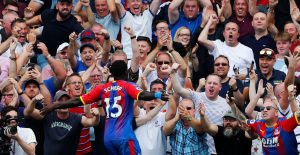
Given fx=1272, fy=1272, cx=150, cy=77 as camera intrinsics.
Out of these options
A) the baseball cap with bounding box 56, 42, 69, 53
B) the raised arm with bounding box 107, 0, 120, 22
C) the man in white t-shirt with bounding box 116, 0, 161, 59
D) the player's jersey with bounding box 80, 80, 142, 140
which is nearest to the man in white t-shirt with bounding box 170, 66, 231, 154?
the player's jersey with bounding box 80, 80, 142, 140

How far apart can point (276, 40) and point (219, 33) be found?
4.23 ft

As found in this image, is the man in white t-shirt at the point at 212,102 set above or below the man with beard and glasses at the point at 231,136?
above

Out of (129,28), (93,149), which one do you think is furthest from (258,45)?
(93,149)

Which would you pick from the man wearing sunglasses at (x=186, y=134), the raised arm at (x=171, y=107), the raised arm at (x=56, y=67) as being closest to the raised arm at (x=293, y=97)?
the man wearing sunglasses at (x=186, y=134)

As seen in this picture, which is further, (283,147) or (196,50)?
(196,50)

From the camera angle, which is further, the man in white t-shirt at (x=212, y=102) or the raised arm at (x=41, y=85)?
the raised arm at (x=41, y=85)

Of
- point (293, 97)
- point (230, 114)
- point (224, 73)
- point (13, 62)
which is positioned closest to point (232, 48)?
point (224, 73)

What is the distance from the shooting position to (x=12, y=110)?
21.6 m

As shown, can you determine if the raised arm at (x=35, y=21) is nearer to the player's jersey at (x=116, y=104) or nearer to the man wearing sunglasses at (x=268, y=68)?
the man wearing sunglasses at (x=268, y=68)

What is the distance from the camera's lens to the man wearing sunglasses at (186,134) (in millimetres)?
21984

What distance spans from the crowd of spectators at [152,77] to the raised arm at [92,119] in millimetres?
17

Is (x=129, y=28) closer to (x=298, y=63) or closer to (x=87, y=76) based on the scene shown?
(x=87, y=76)

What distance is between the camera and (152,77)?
23656 millimetres

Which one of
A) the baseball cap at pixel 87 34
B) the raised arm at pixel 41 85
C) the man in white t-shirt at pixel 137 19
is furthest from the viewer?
the man in white t-shirt at pixel 137 19
